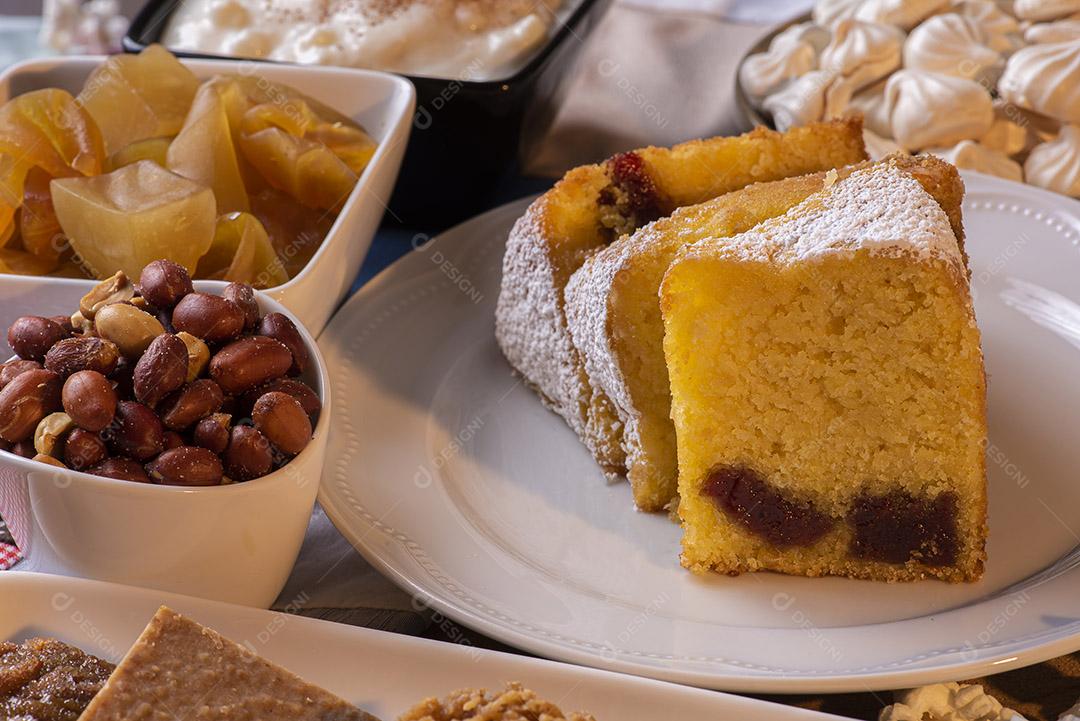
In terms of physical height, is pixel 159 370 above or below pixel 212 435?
above

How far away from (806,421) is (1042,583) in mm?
501

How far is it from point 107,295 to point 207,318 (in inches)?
10.9

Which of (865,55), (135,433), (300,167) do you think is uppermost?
(135,433)

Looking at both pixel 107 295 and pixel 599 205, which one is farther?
pixel 599 205

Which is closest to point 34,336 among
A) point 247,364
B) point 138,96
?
point 247,364

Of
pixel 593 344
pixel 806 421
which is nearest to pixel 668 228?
pixel 593 344

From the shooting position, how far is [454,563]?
7.17 ft

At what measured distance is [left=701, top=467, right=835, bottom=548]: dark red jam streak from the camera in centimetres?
223

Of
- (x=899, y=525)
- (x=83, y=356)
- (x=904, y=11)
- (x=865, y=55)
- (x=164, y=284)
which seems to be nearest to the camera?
(x=83, y=356)

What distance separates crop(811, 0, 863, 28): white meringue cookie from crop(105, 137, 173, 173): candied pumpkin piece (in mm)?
2116

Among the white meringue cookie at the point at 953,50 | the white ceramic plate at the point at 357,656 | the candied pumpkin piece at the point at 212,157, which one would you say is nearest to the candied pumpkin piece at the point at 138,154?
the candied pumpkin piece at the point at 212,157

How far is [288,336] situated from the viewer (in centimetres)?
212

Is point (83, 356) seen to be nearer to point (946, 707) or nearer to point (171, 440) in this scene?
point (171, 440)

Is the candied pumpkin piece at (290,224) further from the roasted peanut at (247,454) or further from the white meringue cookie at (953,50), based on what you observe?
the white meringue cookie at (953,50)
